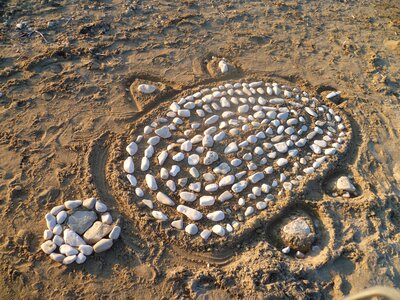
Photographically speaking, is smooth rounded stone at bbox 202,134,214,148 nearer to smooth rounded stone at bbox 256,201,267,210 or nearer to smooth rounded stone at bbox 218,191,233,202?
smooth rounded stone at bbox 218,191,233,202

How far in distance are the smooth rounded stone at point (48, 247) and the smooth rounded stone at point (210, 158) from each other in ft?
4.95

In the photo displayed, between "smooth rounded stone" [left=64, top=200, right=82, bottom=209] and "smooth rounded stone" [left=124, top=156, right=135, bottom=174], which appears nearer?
"smooth rounded stone" [left=64, top=200, right=82, bottom=209]

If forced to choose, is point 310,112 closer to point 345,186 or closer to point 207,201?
point 345,186

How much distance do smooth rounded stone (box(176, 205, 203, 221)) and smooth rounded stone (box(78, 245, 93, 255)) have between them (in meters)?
0.78

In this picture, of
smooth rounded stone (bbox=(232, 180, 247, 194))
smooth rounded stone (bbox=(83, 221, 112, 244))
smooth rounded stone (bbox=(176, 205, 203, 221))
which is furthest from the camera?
smooth rounded stone (bbox=(232, 180, 247, 194))

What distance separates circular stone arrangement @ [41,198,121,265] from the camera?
112 inches

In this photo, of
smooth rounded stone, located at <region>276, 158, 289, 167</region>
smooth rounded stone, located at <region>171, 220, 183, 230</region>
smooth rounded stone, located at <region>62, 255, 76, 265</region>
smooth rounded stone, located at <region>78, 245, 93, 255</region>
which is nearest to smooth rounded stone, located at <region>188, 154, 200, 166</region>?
smooth rounded stone, located at <region>171, 220, 183, 230</region>

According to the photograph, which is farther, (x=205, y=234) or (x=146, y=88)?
(x=146, y=88)

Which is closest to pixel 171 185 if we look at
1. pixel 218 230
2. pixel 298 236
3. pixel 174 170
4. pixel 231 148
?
pixel 174 170

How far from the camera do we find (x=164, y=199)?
324cm

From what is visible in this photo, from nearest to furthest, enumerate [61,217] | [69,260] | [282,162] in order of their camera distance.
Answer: [69,260]
[61,217]
[282,162]

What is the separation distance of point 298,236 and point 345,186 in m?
0.76

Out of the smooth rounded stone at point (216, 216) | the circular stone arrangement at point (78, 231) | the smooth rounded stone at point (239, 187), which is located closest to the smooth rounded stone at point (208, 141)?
the smooth rounded stone at point (239, 187)

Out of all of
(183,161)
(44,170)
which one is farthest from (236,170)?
(44,170)
